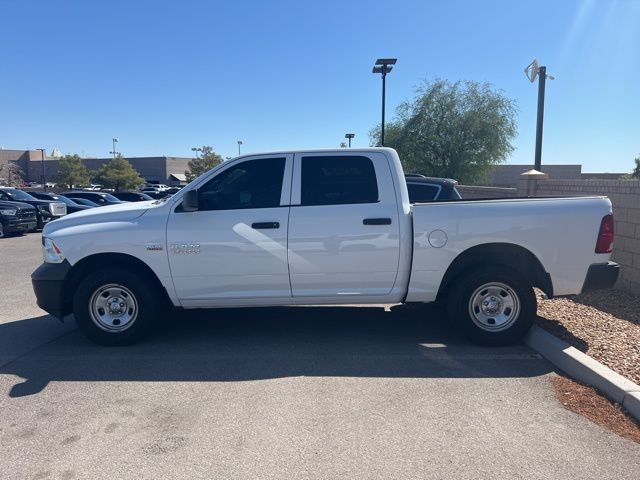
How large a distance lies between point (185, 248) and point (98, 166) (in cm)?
8285

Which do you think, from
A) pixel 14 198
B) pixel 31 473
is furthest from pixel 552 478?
pixel 14 198

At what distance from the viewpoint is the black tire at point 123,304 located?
5297 millimetres

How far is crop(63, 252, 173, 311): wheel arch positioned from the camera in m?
5.37

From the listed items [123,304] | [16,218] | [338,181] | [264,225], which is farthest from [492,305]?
[16,218]

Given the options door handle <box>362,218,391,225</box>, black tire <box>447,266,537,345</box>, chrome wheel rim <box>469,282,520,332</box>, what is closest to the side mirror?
→ door handle <box>362,218,391,225</box>

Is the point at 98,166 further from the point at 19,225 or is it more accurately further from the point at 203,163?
the point at 19,225

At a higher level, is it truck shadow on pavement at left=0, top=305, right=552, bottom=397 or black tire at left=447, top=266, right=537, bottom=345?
black tire at left=447, top=266, right=537, bottom=345

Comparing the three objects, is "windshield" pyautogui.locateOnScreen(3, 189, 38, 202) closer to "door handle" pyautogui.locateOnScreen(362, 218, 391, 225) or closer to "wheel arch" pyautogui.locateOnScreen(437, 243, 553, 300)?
"door handle" pyautogui.locateOnScreen(362, 218, 391, 225)

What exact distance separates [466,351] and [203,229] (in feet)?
9.98

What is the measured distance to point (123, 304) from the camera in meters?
5.42

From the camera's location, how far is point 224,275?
5285 mm

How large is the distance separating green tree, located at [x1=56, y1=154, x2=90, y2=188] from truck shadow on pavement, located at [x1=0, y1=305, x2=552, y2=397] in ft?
171

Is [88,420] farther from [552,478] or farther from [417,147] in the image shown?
[417,147]

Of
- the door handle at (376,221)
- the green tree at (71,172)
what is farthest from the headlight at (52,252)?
the green tree at (71,172)
